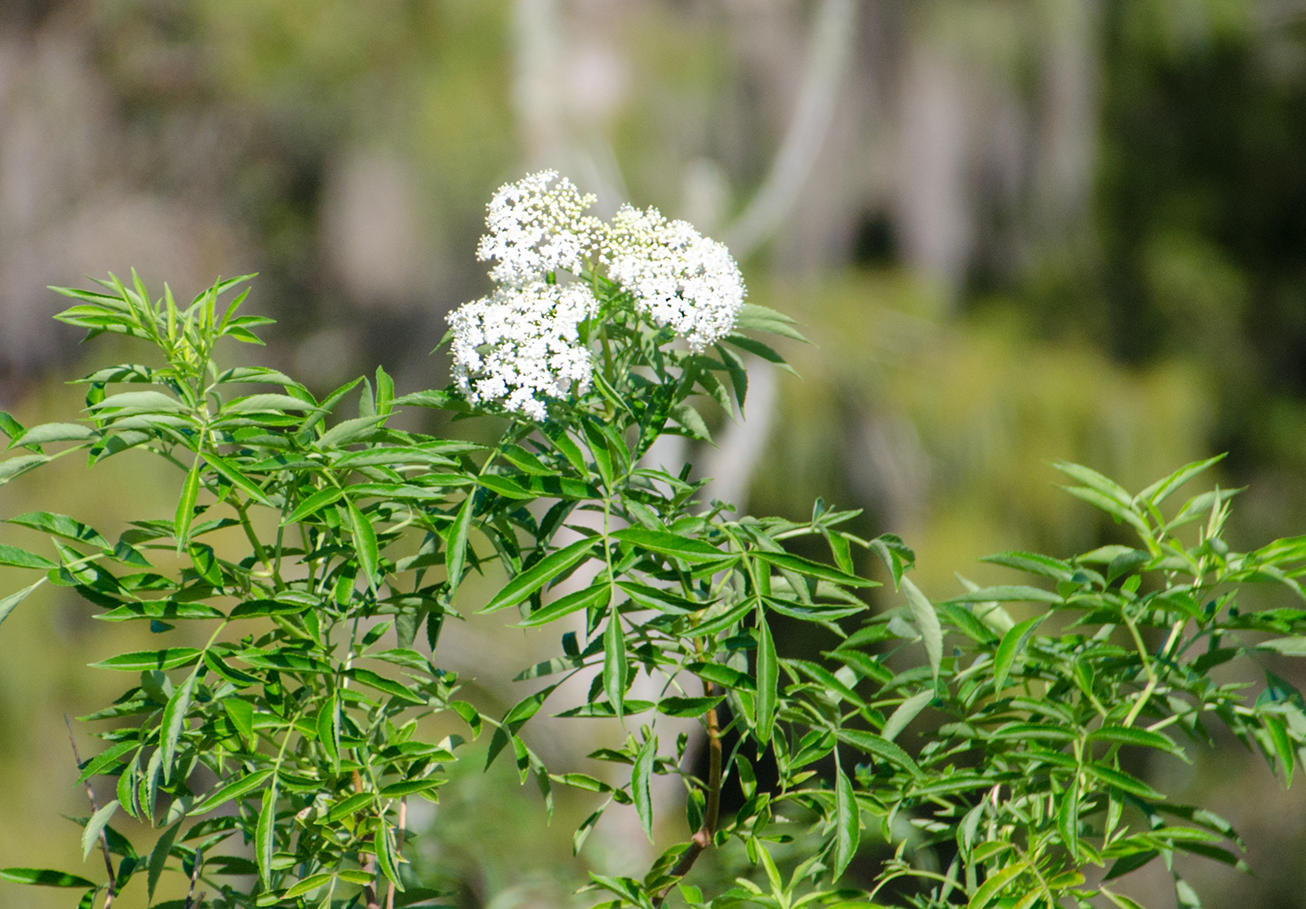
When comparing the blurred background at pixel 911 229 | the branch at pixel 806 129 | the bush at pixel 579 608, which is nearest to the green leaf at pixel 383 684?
the bush at pixel 579 608

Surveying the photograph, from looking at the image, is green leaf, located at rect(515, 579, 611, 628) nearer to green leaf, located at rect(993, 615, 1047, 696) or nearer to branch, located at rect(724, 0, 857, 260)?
green leaf, located at rect(993, 615, 1047, 696)

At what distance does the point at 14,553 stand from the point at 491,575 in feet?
5.76

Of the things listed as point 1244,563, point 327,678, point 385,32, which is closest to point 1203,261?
point 385,32

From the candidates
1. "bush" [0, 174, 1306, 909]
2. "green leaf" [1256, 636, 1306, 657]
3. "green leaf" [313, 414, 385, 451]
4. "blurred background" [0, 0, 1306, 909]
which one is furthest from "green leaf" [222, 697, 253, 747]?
"blurred background" [0, 0, 1306, 909]

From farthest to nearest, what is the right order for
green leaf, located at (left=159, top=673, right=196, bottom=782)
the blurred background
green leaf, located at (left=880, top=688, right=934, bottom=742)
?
1. the blurred background
2. green leaf, located at (left=880, top=688, right=934, bottom=742)
3. green leaf, located at (left=159, top=673, right=196, bottom=782)

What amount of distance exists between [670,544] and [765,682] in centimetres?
7

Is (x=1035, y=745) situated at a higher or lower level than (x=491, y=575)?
higher

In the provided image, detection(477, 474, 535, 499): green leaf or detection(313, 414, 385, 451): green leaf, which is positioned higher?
detection(313, 414, 385, 451): green leaf

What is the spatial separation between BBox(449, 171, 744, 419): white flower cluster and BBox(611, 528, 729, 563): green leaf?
68 millimetres

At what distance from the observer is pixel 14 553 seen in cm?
40

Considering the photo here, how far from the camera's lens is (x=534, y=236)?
46cm

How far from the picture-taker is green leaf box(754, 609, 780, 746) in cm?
38

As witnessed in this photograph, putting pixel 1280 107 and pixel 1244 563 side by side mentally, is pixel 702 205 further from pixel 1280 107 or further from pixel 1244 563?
pixel 1244 563

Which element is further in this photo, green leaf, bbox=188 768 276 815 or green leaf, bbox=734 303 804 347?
green leaf, bbox=734 303 804 347
